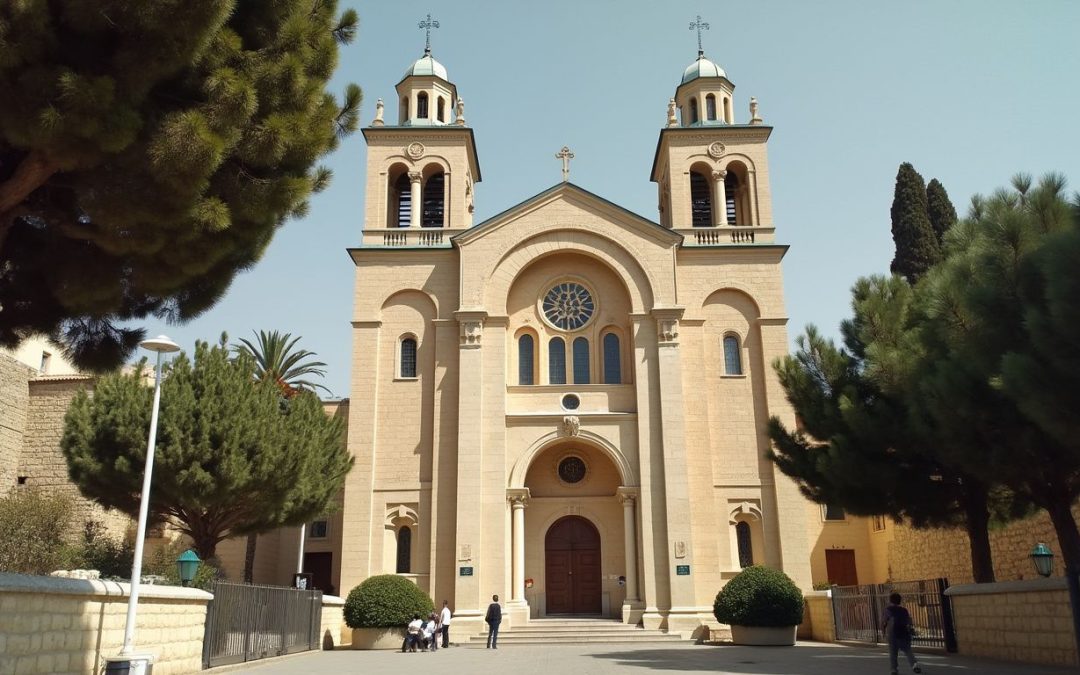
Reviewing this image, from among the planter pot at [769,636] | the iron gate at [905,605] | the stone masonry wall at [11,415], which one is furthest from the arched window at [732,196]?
the stone masonry wall at [11,415]

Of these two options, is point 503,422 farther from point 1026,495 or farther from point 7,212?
point 7,212

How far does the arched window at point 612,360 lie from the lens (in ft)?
93.4

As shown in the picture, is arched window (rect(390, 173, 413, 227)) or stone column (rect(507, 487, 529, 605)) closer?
stone column (rect(507, 487, 529, 605))

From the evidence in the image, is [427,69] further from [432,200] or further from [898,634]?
[898,634]

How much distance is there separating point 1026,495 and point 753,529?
36.3 feet

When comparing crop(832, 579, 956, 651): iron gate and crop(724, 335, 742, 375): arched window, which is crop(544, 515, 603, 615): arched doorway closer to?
crop(724, 335, 742, 375): arched window

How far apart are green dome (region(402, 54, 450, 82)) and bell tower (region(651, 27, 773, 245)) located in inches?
351

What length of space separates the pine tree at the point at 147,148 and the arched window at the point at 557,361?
18.3 metres

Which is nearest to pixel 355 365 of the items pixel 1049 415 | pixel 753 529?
pixel 753 529

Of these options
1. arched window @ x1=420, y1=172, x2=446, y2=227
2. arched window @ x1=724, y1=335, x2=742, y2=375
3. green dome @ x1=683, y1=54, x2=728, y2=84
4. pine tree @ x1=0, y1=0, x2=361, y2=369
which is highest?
green dome @ x1=683, y1=54, x2=728, y2=84

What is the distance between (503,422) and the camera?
2659cm

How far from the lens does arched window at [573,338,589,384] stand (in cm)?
2850

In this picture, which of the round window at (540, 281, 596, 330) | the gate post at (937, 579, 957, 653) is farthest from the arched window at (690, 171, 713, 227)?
the gate post at (937, 579, 957, 653)

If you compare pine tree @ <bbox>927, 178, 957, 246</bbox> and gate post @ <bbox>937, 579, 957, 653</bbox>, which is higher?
pine tree @ <bbox>927, 178, 957, 246</bbox>
